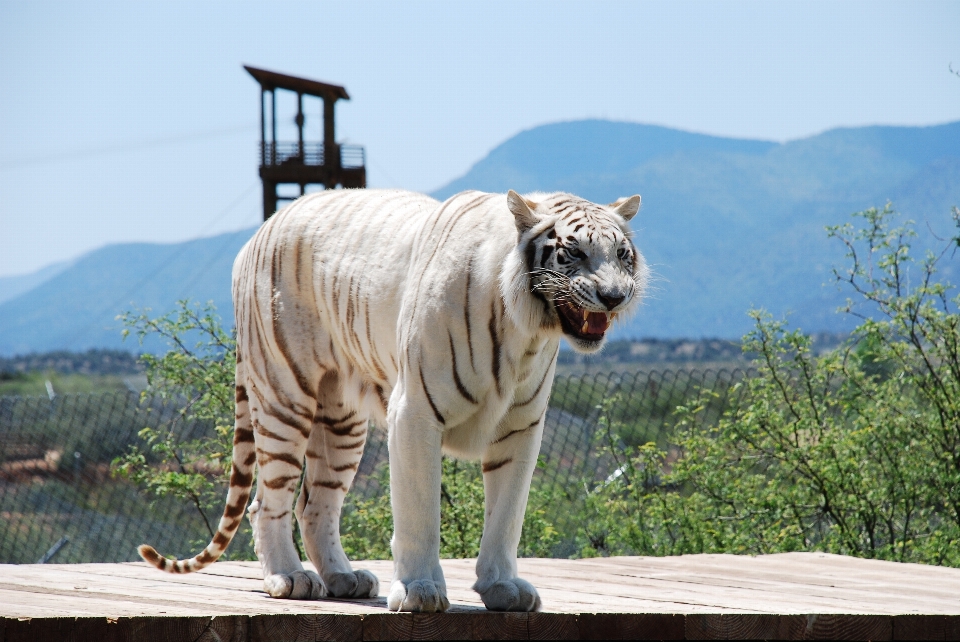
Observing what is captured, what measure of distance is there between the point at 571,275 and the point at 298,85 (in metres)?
13.7

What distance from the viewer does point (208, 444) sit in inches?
265

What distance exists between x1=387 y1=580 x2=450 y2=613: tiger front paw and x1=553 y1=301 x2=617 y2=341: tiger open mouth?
828mm

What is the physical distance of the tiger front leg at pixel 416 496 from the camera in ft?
10.1

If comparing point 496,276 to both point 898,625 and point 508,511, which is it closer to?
point 508,511

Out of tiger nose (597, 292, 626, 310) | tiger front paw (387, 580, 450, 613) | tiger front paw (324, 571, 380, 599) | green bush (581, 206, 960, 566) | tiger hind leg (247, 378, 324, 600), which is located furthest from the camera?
green bush (581, 206, 960, 566)

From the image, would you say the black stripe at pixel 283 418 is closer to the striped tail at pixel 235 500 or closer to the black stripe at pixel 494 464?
the striped tail at pixel 235 500

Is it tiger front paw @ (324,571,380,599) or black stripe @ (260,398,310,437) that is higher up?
black stripe @ (260,398,310,437)

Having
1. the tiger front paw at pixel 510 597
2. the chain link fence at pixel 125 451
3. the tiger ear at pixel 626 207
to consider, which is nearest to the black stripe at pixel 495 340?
the tiger ear at pixel 626 207

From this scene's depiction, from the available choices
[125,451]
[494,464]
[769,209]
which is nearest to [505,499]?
[494,464]

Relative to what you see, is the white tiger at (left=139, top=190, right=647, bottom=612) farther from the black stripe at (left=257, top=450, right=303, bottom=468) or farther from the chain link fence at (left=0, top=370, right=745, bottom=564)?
the chain link fence at (left=0, top=370, right=745, bottom=564)

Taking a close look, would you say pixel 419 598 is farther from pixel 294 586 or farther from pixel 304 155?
pixel 304 155

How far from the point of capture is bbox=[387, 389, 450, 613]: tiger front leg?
3.09 metres

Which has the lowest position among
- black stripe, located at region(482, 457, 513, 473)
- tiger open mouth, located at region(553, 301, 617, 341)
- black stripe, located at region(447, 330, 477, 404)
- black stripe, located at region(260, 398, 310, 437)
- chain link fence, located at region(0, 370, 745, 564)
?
chain link fence, located at region(0, 370, 745, 564)

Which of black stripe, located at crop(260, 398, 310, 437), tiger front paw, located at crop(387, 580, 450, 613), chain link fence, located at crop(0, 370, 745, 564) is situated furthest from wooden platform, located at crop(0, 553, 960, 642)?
chain link fence, located at crop(0, 370, 745, 564)
